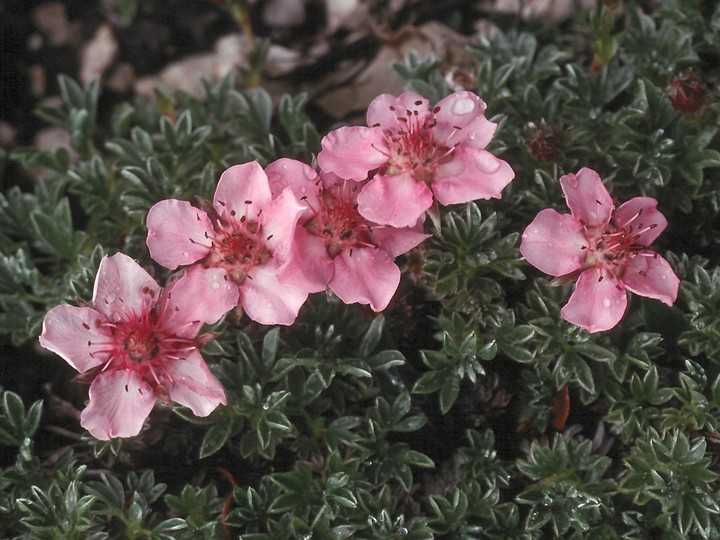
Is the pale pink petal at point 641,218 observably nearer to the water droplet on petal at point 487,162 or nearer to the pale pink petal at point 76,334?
the water droplet on petal at point 487,162

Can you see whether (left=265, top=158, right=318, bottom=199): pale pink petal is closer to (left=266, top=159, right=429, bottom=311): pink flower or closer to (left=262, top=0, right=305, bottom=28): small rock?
(left=266, top=159, right=429, bottom=311): pink flower

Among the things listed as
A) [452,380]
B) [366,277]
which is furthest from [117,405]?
[452,380]

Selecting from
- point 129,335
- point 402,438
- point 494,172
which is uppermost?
point 494,172

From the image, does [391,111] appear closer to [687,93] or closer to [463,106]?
[463,106]

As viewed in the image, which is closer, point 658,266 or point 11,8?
point 658,266

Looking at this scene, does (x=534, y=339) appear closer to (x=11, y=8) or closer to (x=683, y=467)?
(x=683, y=467)

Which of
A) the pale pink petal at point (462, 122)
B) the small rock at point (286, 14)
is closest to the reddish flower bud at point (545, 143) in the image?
the pale pink petal at point (462, 122)

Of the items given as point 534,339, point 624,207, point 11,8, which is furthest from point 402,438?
point 11,8
